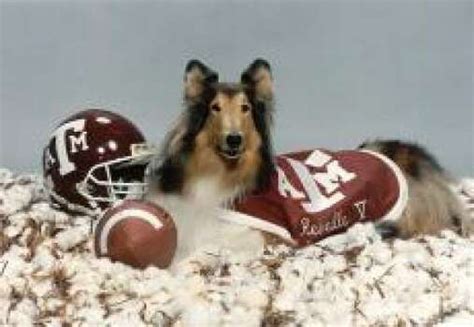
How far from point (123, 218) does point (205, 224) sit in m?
0.74

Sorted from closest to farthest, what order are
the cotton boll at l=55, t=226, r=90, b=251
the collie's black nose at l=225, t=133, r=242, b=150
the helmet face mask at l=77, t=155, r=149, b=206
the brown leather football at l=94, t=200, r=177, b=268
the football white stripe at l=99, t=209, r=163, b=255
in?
the brown leather football at l=94, t=200, r=177, b=268, the football white stripe at l=99, t=209, r=163, b=255, the collie's black nose at l=225, t=133, r=242, b=150, the cotton boll at l=55, t=226, r=90, b=251, the helmet face mask at l=77, t=155, r=149, b=206

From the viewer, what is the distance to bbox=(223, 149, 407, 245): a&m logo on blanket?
939 cm

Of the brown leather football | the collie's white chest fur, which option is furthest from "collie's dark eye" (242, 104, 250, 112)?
the brown leather football

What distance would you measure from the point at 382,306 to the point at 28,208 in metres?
3.94

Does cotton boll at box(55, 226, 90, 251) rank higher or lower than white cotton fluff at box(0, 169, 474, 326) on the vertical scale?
higher

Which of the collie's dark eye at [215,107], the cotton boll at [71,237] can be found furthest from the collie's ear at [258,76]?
the cotton boll at [71,237]

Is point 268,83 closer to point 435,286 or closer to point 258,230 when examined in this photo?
point 258,230

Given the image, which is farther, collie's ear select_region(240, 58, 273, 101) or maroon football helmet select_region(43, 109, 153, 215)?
maroon football helmet select_region(43, 109, 153, 215)

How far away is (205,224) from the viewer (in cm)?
933

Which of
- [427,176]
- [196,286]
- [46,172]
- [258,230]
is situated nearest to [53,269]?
[196,286]

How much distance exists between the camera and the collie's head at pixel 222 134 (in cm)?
Answer: 921

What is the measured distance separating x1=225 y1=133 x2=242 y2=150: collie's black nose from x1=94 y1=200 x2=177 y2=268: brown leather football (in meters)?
0.64

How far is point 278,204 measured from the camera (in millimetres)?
9414

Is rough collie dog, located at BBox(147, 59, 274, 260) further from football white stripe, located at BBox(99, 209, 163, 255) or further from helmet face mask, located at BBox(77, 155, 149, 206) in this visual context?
helmet face mask, located at BBox(77, 155, 149, 206)
